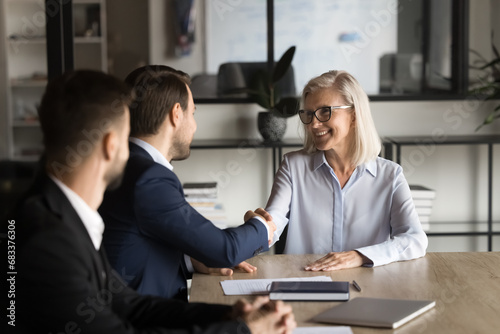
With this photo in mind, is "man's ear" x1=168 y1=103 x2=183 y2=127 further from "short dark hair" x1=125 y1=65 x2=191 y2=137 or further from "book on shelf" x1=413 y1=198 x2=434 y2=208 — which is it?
"book on shelf" x1=413 y1=198 x2=434 y2=208

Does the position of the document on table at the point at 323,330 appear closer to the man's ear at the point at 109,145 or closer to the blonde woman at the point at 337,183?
the man's ear at the point at 109,145

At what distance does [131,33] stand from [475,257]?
5.22 metres

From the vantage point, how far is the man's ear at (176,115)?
2018mm

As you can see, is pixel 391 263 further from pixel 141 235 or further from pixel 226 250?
pixel 141 235

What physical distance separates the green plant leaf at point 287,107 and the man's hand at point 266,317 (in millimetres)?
2652

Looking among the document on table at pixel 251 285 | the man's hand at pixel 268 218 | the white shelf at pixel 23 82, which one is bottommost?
the document on table at pixel 251 285

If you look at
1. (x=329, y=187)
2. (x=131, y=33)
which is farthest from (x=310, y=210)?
(x=131, y=33)

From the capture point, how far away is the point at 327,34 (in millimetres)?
4719

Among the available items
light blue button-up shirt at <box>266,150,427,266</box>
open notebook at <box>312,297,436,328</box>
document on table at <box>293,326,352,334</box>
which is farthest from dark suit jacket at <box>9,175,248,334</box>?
light blue button-up shirt at <box>266,150,427,266</box>

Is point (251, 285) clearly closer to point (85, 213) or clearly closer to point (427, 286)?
point (427, 286)

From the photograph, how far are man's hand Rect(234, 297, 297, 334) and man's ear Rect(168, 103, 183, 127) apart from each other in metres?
0.71

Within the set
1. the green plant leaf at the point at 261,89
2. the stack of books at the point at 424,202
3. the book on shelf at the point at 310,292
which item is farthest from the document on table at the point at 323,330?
the green plant leaf at the point at 261,89

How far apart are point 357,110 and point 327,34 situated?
2272 millimetres

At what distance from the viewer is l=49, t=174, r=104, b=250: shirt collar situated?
50.7 inches
